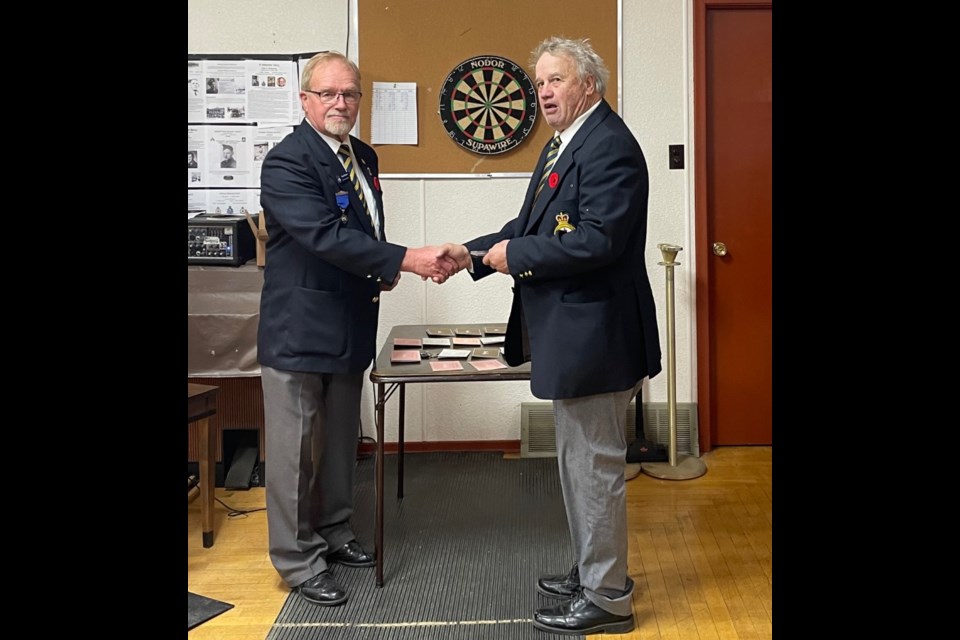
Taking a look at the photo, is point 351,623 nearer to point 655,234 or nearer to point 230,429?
point 230,429

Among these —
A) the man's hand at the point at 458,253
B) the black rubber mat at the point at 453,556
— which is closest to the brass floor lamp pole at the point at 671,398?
the black rubber mat at the point at 453,556

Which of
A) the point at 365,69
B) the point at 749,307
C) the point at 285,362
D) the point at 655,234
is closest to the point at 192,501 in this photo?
the point at 285,362

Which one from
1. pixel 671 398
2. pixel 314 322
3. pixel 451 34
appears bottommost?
pixel 671 398

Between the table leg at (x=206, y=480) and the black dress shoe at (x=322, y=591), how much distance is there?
0.62m

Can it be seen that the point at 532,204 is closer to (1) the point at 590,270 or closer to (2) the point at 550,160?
(2) the point at 550,160

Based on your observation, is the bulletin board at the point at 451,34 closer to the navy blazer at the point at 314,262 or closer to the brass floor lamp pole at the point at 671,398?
the brass floor lamp pole at the point at 671,398

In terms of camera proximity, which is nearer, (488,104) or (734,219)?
(488,104)

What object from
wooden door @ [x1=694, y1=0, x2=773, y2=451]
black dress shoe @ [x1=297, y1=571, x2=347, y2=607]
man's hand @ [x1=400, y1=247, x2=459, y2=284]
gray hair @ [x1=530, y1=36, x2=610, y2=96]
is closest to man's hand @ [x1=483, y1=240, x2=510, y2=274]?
man's hand @ [x1=400, y1=247, x2=459, y2=284]

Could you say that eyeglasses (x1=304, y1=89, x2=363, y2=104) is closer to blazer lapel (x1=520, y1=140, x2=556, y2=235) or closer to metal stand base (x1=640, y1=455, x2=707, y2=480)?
blazer lapel (x1=520, y1=140, x2=556, y2=235)

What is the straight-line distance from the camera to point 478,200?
4.38 m

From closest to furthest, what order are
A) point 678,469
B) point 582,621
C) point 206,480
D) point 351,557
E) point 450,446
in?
point 582,621 < point 351,557 < point 206,480 < point 678,469 < point 450,446

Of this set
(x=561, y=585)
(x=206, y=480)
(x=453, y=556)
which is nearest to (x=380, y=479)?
(x=453, y=556)

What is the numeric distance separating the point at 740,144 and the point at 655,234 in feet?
1.92

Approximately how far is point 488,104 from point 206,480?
2123 millimetres
